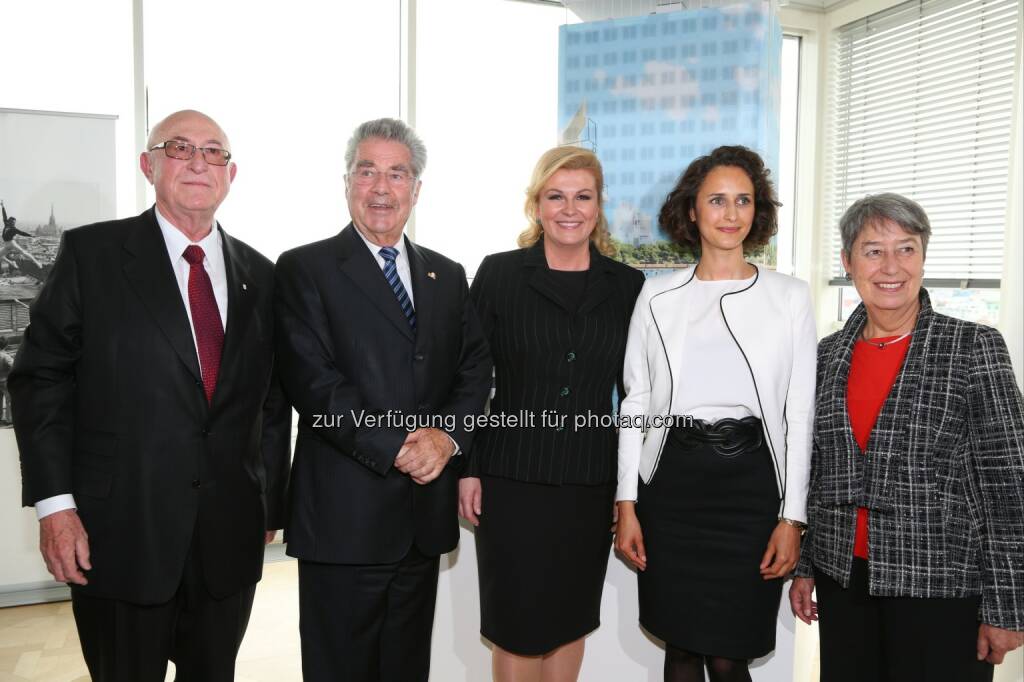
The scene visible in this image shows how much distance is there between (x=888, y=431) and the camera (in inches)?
67.5

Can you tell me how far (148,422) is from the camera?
165cm

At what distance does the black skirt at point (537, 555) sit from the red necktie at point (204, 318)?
2.67ft

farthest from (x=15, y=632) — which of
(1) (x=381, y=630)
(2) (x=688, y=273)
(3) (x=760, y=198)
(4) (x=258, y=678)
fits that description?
(3) (x=760, y=198)

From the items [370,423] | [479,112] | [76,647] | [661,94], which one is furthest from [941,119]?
[76,647]

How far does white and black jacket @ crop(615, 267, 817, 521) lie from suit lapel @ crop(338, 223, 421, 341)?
65cm

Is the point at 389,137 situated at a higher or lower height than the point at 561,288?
higher

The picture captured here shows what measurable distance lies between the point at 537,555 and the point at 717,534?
19.5 inches

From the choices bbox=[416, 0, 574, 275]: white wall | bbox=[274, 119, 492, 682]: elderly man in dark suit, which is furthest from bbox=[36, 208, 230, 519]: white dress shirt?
bbox=[416, 0, 574, 275]: white wall

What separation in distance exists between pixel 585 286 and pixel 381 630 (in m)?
1.10

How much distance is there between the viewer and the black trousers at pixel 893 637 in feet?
5.41

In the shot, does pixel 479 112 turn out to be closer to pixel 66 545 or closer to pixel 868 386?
pixel 868 386

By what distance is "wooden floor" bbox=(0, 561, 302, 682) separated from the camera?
3.11m

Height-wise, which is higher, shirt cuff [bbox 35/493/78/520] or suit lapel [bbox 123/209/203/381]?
suit lapel [bbox 123/209/203/381]

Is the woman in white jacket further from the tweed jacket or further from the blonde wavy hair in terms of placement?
the blonde wavy hair
